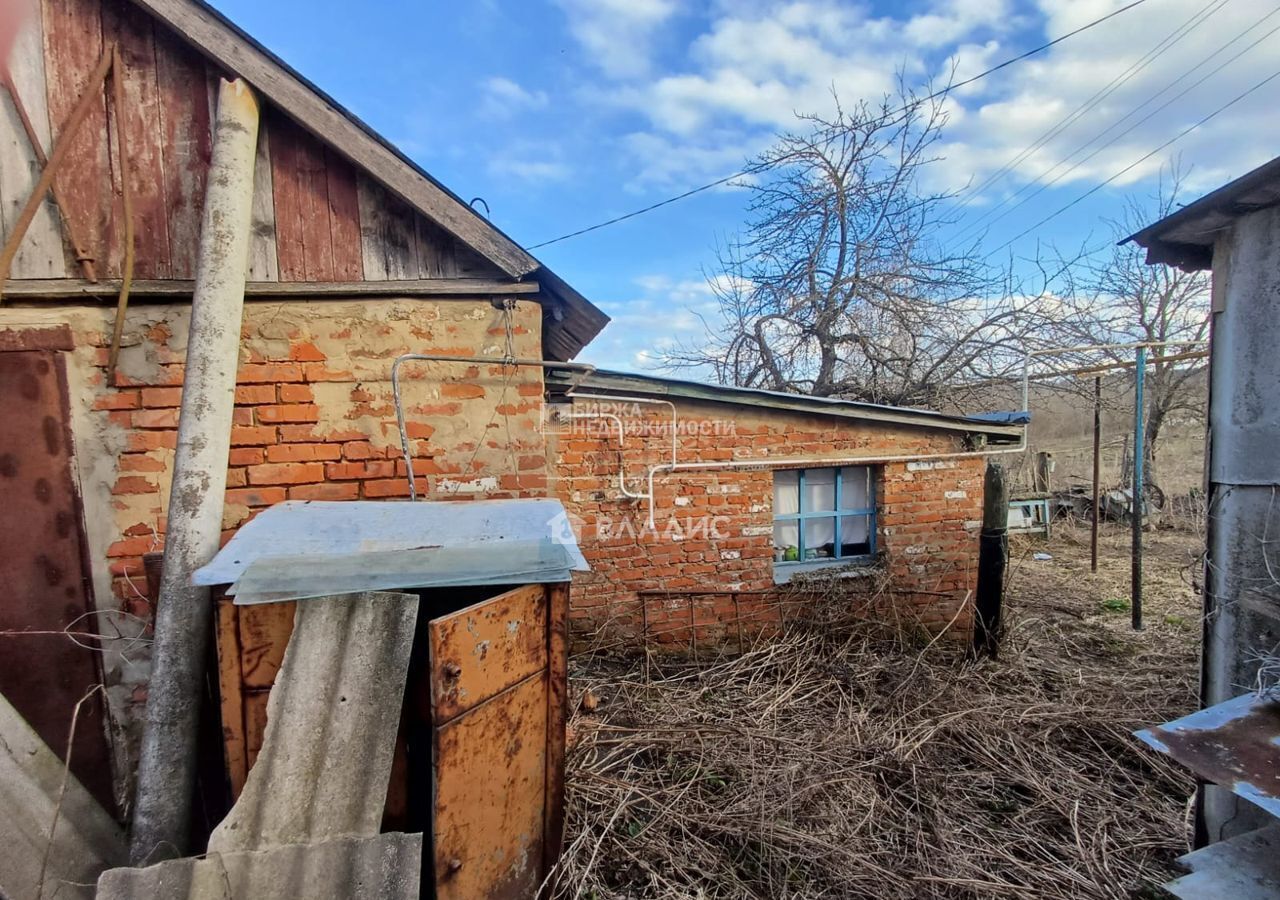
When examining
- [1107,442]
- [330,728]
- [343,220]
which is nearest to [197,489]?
[330,728]

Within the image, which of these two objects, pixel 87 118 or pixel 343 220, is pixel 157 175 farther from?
pixel 343 220

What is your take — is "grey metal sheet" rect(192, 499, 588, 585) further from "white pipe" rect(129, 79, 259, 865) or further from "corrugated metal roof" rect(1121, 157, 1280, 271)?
"corrugated metal roof" rect(1121, 157, 1280, 271)

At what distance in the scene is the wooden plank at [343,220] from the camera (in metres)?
3.09

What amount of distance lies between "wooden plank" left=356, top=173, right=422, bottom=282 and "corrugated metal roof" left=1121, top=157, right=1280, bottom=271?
363cm

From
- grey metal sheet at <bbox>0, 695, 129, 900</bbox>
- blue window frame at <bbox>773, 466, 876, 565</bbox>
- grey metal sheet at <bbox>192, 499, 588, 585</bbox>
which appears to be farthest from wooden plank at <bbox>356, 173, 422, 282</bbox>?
blue window frame at <bbox>773, 466, 876, 565</bbox>

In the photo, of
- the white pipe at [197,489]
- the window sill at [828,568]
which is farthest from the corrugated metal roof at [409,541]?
the window sill at [828,568]

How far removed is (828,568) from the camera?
612 centimetres

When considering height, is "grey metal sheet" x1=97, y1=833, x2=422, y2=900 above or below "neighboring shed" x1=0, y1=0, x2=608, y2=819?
below

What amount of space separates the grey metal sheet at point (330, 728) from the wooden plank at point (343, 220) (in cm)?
187

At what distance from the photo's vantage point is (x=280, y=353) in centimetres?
306

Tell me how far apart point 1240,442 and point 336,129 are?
4526 mm

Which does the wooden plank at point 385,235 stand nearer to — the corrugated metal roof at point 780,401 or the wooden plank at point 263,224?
the wooden plank at point 263,224

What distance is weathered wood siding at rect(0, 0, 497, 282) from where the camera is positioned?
278cm

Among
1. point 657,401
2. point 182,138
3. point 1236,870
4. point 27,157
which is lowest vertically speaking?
point 1236,870
